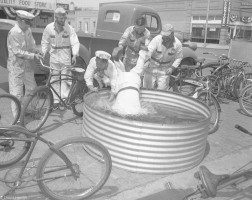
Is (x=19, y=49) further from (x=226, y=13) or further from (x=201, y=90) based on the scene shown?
(x=226, y=13)

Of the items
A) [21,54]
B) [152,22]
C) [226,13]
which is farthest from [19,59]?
[226,13]

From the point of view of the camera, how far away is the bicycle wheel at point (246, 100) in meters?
7.02

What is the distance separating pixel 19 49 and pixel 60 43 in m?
1.04

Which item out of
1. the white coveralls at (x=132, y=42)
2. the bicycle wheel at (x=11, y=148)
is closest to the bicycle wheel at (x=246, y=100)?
the white coveralls at (x=132, y=42)

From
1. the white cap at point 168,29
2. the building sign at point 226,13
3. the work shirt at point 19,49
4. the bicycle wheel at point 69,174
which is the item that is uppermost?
the building sign at point 226,13

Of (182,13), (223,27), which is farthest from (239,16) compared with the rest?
(182,13)

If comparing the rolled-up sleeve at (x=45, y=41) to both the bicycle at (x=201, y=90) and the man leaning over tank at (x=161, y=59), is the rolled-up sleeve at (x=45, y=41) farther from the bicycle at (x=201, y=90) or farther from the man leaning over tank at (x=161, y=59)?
the bicycle at (x=201, y=90)

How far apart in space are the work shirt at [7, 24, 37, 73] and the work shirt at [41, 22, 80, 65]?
0.48 meters

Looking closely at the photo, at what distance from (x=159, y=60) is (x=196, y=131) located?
2253mm

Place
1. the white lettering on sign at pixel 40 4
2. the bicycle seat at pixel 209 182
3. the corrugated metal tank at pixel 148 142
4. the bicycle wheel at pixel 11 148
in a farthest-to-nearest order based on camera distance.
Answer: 1. the white lettering on sign at pixel 40 4
2. the corrugated metal tank at pixel 148 142
3. the bicycle wheel at pixel 11 148
4. the bicycle seat at pixel 209 182

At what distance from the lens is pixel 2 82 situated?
8094 mm

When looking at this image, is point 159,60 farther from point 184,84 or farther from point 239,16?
point 239,16

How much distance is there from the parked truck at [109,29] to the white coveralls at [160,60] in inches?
74.6

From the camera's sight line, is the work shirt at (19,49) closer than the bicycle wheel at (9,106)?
No
